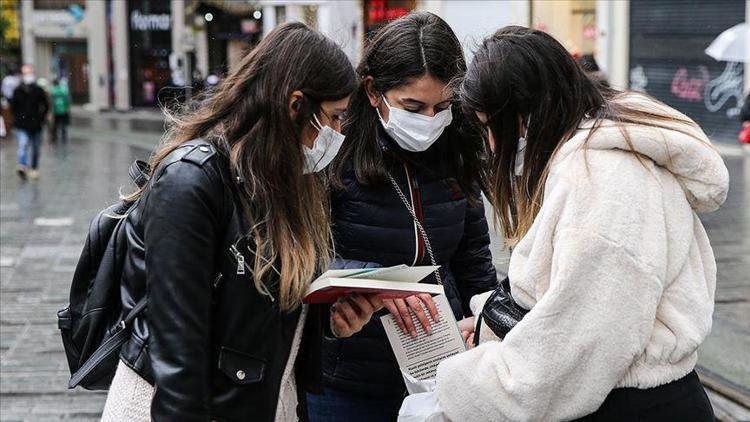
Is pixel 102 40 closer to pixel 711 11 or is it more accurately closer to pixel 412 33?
pixel 711 11

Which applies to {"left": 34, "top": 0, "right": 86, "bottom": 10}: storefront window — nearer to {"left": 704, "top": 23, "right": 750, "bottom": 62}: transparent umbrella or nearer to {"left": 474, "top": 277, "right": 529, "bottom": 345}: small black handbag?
{"left": 704, "top": 23, "right": 750, "bottom": 62}: transparent umbrella

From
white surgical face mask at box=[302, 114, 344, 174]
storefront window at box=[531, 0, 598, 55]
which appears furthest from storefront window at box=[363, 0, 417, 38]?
white surgical face mask at box=[302, 114, 344, 174]

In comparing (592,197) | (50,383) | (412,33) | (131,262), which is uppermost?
(412,33)

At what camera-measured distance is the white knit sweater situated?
2027 mm

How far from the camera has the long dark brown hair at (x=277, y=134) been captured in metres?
2.38

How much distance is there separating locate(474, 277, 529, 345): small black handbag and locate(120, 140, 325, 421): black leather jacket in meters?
0.44

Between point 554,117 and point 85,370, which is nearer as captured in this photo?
point 554,117

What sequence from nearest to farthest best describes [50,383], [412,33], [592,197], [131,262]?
[592,197] < [131,262] < [412,33] < [50,383]

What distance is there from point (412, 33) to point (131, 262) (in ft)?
3.92

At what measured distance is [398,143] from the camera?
319 centimetres

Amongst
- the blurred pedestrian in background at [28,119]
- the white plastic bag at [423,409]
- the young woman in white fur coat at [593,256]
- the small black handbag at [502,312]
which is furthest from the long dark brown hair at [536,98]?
the blurred pedestrian in background at [28,119]

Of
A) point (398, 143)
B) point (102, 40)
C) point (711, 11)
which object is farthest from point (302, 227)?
point (102, 40)

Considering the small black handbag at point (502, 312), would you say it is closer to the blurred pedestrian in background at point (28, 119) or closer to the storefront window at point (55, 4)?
the blurred pedestrian in background at point (28, 119)

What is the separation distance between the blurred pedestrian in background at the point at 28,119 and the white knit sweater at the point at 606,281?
55.9ft
